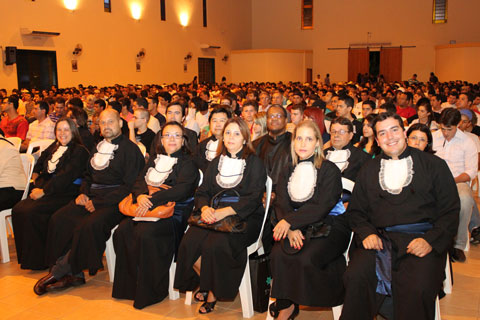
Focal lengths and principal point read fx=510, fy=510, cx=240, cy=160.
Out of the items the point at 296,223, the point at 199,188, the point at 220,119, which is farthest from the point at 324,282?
the point at 220,119

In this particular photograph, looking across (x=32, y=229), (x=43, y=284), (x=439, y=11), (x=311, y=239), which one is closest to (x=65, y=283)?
(x=43, y=284)

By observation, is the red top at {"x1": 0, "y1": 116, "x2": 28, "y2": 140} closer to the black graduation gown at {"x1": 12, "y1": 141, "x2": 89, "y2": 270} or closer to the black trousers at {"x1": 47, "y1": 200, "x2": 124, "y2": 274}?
the black graduation gown at {"x1": 12, "y1": 141, "x2": 89, "y2": 270}

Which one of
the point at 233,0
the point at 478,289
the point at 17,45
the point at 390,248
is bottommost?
the point at 478,289

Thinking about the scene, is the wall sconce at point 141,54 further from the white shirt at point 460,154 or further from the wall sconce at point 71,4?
the white shirt at point 460,154

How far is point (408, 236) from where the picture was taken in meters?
3.53

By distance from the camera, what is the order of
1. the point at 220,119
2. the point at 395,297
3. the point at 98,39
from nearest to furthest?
the point at 395,297
the point at 220,119
the point at 98,39

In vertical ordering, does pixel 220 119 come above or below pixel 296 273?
above

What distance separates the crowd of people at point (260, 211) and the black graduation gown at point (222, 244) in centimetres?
1

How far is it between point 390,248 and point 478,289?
1.43 m

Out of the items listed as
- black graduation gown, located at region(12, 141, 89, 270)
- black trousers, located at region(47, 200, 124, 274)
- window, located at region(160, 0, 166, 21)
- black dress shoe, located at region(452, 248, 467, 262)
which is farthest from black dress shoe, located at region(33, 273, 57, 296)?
window, located at region(160, 0, 166, 21)

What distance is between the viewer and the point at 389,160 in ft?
12.3

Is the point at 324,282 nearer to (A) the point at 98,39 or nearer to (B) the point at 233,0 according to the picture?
(A) the point at 98,39

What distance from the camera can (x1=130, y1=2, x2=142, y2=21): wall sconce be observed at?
23.4 meters

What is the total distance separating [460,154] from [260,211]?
7.55 feet
